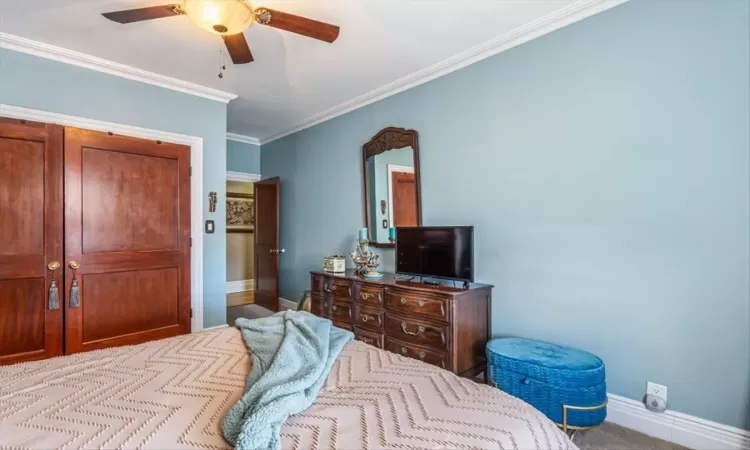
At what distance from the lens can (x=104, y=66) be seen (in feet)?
10.2


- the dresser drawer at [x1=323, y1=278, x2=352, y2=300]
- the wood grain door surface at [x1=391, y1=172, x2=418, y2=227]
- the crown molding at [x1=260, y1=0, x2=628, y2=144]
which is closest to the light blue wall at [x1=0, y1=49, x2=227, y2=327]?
the dresser drawer at [x1=323, y1=278, x2=352, y2=300]

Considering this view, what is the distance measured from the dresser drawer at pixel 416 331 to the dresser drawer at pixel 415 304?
73 millimetres

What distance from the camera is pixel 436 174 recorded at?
318cm

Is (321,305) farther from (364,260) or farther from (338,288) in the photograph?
(364,260)

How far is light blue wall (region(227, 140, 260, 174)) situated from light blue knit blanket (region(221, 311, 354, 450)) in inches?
158

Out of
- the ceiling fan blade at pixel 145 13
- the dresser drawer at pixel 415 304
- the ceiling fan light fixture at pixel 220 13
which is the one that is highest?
the ceiling fan blade at pixel 145 13

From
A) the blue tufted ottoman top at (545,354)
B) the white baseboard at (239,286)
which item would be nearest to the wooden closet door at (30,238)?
the blue tufted ottoman top at (545,354)

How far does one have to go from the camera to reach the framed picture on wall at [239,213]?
260 inches

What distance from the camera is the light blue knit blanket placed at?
36.7 inches

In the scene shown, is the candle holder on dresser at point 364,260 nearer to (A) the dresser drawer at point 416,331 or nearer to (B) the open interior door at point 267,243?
(A) the dresser drawer at point 416,331

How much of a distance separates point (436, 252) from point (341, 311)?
3.59ft

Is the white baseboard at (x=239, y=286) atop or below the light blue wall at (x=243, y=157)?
below

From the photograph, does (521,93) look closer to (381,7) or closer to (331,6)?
(381,7)

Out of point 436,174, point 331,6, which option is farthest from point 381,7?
point 436,174
